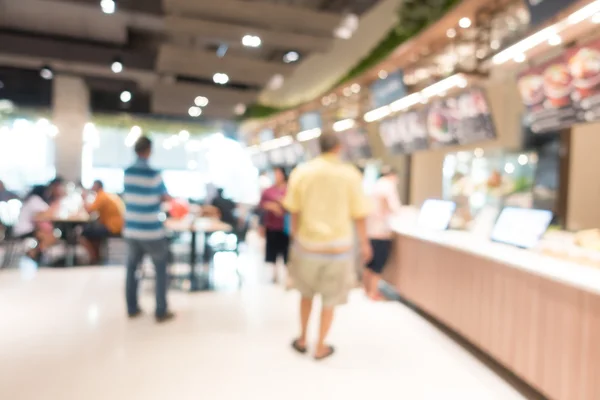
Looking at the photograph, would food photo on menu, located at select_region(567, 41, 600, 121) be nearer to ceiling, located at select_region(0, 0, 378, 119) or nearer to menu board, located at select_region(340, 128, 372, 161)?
menu board, located at select_region(340, 128, 372, 161)

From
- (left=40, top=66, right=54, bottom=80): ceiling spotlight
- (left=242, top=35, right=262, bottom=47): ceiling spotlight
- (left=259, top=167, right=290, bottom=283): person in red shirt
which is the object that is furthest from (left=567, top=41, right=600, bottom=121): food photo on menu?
(left=40, top=66, right=54, bottom=80): ceiling spotlight

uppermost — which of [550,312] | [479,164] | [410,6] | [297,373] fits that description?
[410,6]

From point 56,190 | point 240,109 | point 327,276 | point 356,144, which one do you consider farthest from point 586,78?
point 240,109

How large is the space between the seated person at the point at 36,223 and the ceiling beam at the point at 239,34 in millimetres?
3590

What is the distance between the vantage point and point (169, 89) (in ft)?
38.8

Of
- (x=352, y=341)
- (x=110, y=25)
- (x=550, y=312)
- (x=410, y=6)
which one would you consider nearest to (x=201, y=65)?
(x=110, y=25)

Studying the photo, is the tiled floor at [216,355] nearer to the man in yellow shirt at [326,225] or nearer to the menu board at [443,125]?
the man in yellow shirt at [326,225]

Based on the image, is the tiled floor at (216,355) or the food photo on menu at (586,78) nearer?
the tiled floor at (216,355)

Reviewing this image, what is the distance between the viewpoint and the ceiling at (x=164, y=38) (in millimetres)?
7656

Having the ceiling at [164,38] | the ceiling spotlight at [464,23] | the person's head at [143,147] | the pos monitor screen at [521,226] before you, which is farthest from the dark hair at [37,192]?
the pos monitor screen at [521,226]

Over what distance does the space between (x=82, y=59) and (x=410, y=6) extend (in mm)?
6870

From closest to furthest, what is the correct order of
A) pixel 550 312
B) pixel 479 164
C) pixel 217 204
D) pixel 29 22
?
pixel 550 312 < pixel 479 164 < pixel 217 204 < pixel 29 22

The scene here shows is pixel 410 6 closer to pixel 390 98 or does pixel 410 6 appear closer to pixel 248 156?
pixel 390 98

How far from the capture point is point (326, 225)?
132 inches
